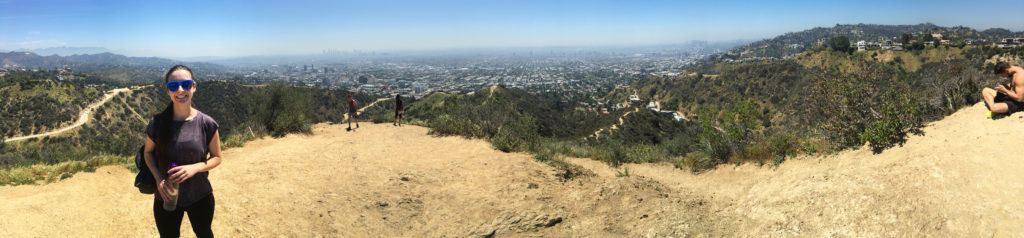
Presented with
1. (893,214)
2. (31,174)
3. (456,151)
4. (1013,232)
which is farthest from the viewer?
(456,151)

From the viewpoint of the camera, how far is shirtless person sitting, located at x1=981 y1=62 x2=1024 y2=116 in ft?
14.5

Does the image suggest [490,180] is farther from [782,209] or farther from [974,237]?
[974,237]

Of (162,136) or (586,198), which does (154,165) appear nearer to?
(162,136)

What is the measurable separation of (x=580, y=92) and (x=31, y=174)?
99.9m

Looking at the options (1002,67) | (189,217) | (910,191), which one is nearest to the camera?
(189,217)

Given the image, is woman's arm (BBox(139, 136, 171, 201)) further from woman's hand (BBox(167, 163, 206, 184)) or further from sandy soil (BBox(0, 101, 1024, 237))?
sandy soil (BBox(0, 101, 1024, 237))

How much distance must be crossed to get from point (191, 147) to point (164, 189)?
0.31m

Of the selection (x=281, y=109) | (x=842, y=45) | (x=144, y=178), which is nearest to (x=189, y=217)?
(x=144, y=178)

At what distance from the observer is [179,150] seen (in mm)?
2387

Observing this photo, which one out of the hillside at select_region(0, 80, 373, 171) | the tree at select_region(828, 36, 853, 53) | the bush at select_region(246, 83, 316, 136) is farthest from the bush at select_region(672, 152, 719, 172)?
the tree at select_region(828, 36, 853, 53)

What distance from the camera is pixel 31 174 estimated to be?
17.8 ft

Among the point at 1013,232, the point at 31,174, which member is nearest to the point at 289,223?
the point at 31,174

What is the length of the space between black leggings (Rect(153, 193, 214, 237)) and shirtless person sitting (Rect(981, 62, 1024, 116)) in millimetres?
8446

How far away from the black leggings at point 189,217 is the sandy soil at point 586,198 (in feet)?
6.58
